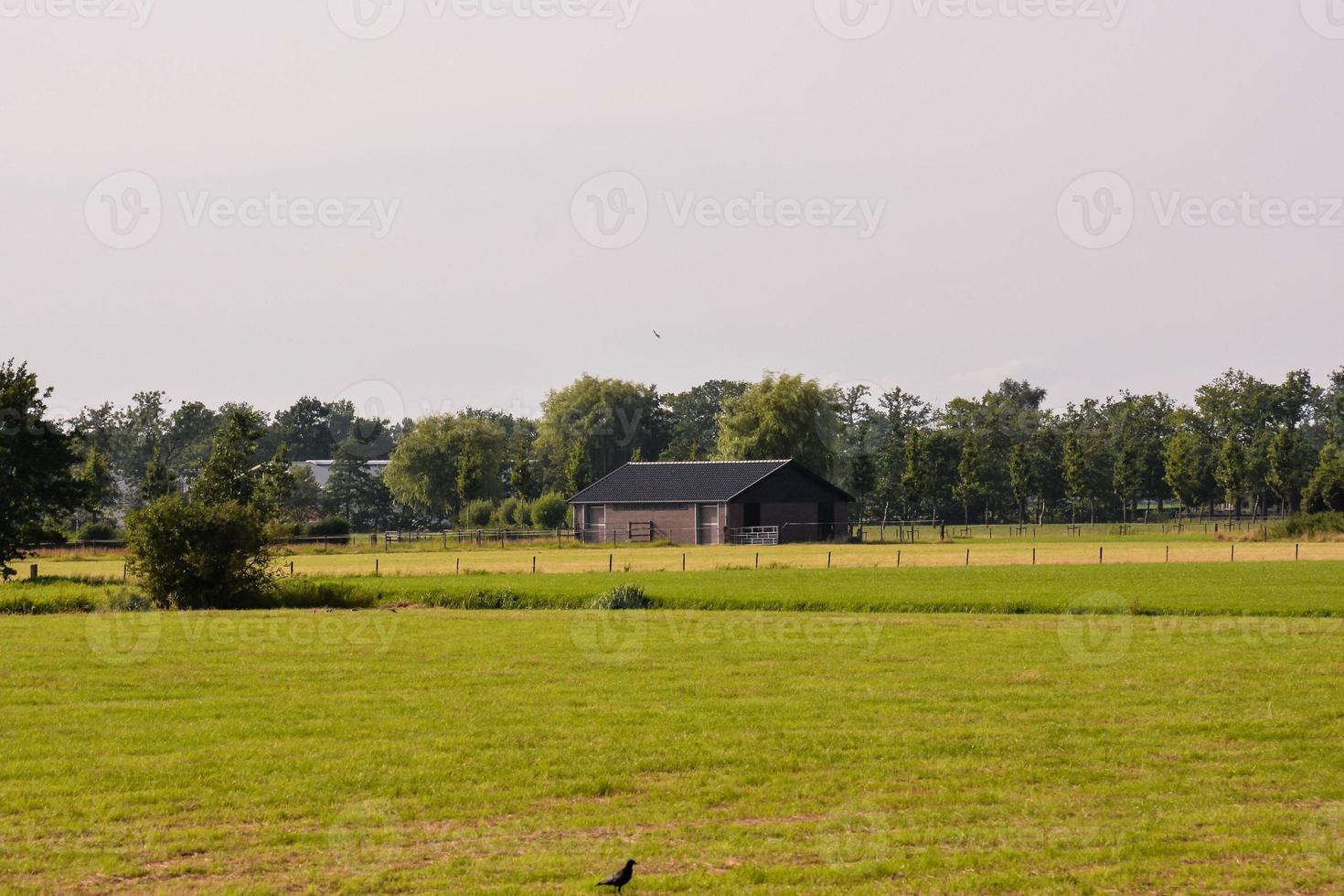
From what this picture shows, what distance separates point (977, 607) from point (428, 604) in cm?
1716

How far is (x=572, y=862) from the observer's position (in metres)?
10.6

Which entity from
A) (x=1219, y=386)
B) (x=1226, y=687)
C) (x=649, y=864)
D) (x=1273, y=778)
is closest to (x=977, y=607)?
(x=1226, y=687)

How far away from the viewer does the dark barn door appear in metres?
94.3

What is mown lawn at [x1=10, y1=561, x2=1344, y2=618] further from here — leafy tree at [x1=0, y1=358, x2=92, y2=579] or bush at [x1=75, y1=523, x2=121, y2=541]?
bush at [x1=75, y1=523, x2=121, y2=541]

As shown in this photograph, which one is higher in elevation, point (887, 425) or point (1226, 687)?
point (887, 425)

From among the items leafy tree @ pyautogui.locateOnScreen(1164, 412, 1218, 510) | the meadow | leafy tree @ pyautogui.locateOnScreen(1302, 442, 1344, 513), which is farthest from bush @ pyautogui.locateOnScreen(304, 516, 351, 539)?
leafy tree @ pyautogui.locateOnScreen(1302, 442, 1344, 513)

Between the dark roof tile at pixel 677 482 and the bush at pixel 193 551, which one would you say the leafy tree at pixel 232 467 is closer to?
the bush at pixel 193 551

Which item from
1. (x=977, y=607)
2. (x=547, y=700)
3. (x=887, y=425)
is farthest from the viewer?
(x=887, y=425)

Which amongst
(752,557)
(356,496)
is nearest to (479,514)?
(356,496)

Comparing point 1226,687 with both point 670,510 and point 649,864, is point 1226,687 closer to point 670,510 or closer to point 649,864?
point 649,864

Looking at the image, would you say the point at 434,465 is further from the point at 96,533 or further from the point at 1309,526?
the point at 1309,526

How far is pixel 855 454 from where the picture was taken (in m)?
139

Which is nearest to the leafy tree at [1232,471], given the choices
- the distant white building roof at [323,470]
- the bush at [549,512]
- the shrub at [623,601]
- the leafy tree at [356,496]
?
the bush at [549,512]

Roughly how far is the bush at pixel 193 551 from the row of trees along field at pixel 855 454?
43.0 m
